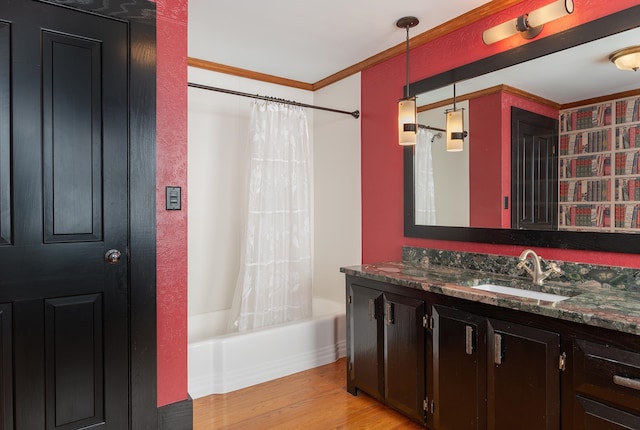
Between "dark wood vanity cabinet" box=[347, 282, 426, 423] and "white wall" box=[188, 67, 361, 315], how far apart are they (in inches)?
36.7

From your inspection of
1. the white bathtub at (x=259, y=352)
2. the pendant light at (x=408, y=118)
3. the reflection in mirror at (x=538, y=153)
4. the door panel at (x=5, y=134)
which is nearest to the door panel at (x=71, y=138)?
the door panel at (x=5, y=134)

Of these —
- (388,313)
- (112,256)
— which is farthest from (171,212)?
(388,313)

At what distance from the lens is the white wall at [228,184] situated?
10.9 feet

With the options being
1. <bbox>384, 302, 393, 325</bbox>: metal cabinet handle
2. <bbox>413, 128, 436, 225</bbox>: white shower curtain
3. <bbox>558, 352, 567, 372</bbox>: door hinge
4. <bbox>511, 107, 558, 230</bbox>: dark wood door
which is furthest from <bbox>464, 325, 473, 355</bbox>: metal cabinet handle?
<bbox>413, 128, 436, 225</bbox>: white shower curtain

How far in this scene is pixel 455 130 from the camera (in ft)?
8.28

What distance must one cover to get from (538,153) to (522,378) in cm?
115

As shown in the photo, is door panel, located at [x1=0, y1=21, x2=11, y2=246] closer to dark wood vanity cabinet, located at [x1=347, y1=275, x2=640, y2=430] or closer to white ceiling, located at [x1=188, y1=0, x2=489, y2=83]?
white ceiling, located at [x1=188, y1=0, x2=489, y2=83]

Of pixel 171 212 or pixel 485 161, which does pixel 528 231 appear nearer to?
pixel 485 161

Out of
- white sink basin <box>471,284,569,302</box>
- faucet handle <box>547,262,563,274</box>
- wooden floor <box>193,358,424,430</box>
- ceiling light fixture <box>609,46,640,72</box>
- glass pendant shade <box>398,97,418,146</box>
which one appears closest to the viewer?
→ ceiling light fixture <box>609,46,640,72</box>

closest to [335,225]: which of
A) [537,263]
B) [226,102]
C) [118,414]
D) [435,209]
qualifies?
[435,209]

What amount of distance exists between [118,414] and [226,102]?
97.8 inches

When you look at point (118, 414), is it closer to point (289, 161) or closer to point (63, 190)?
point (63, 190)

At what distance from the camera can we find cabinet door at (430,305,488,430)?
179 cm

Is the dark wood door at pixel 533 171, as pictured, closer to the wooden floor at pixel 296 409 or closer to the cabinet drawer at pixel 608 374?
the cabinet drawer at pixel 608 374
